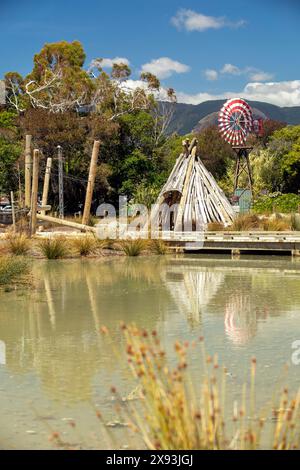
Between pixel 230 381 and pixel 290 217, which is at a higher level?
pixel 290 217

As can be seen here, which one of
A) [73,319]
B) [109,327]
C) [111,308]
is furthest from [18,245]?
[109,327]

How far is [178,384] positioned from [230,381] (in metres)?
2.80

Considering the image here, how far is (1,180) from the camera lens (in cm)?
2705

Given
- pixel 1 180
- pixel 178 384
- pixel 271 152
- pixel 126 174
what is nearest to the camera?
pixel 178 384

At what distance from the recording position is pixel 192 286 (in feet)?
40.6

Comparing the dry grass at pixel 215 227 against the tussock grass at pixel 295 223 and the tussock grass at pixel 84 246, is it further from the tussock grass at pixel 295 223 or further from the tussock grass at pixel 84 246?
the tussock grass at pixel 84 246

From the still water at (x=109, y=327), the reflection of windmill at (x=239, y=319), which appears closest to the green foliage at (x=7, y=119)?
the still water at (x=109, y=327)

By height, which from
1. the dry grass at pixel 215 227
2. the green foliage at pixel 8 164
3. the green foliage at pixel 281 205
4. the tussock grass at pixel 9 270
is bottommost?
the tussock grass at pixel 9 270

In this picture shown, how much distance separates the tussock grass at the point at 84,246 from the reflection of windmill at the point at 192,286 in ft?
8.40

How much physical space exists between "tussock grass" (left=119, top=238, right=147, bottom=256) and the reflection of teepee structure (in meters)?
2.68

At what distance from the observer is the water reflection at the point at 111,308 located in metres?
6.66

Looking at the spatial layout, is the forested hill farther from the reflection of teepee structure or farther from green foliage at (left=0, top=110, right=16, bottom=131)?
the reflection of teepee structure
